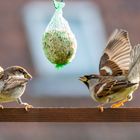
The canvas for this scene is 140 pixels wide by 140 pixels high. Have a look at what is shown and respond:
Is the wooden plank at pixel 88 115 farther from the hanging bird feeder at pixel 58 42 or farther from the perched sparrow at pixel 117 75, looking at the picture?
the hanging bird feeder at pixel 58 42

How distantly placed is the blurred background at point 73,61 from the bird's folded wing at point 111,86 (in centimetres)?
300

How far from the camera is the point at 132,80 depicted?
543 cm

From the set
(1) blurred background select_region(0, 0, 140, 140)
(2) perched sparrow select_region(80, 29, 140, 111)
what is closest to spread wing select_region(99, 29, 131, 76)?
(2) perched sparrow select_region(80, 29, 140, 111)

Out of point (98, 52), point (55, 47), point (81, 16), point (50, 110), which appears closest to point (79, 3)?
point (81, 16)

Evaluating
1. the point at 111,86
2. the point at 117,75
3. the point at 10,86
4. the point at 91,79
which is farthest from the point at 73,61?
the point at 111,86


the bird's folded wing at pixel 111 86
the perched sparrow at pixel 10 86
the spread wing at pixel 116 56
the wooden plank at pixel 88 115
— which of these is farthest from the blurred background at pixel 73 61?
the wooden plank at pixel 88 115

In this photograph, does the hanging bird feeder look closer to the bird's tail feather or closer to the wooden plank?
the bird's tail feather

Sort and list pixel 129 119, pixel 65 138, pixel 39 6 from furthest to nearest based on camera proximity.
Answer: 1. pixel 39 6
2. pixel 65 138
3. pixel 129 119

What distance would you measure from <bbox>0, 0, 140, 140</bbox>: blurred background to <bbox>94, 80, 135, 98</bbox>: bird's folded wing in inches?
118

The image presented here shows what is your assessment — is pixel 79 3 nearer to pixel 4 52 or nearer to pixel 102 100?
pixel 4 52

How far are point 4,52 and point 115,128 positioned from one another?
159cm

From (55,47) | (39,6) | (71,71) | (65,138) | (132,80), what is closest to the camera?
(132,80)

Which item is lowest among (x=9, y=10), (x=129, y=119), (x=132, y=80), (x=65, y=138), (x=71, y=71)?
(x=129, y=119)

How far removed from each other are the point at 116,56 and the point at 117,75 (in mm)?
248
